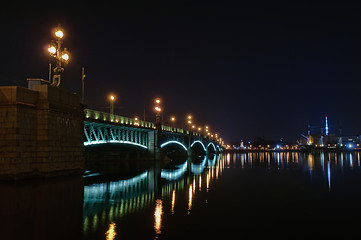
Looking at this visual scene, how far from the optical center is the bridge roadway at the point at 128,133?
133ft

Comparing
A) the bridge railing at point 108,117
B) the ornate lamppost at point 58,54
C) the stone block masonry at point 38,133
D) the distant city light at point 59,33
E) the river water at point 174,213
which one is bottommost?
the river water at point 174,213

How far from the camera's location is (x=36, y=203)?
1582 centimetres

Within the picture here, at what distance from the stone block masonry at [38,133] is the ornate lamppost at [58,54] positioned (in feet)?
4.98

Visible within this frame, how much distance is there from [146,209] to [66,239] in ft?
17.9

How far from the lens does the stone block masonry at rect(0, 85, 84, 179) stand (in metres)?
23.9

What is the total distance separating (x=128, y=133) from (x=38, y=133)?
28720 millimetres

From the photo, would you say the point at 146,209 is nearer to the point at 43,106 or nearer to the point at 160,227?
the point at 160,227

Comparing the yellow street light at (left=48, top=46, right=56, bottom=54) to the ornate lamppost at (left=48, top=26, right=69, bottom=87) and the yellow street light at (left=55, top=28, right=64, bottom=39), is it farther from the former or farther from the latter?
the yellow street light at (left=55, top=28, right=64, bottom=39)

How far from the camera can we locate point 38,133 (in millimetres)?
26141

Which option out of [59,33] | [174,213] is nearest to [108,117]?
[59,33]

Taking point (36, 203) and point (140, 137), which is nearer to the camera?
point (36, 203)

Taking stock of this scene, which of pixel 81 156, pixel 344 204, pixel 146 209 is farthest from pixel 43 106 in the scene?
pixel 344 204

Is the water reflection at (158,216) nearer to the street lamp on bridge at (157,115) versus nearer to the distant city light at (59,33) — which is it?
the distant city light at (59,33)

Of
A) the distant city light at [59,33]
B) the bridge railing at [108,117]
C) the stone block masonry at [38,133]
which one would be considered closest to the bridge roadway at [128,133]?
the bridge railing at [108,117]
